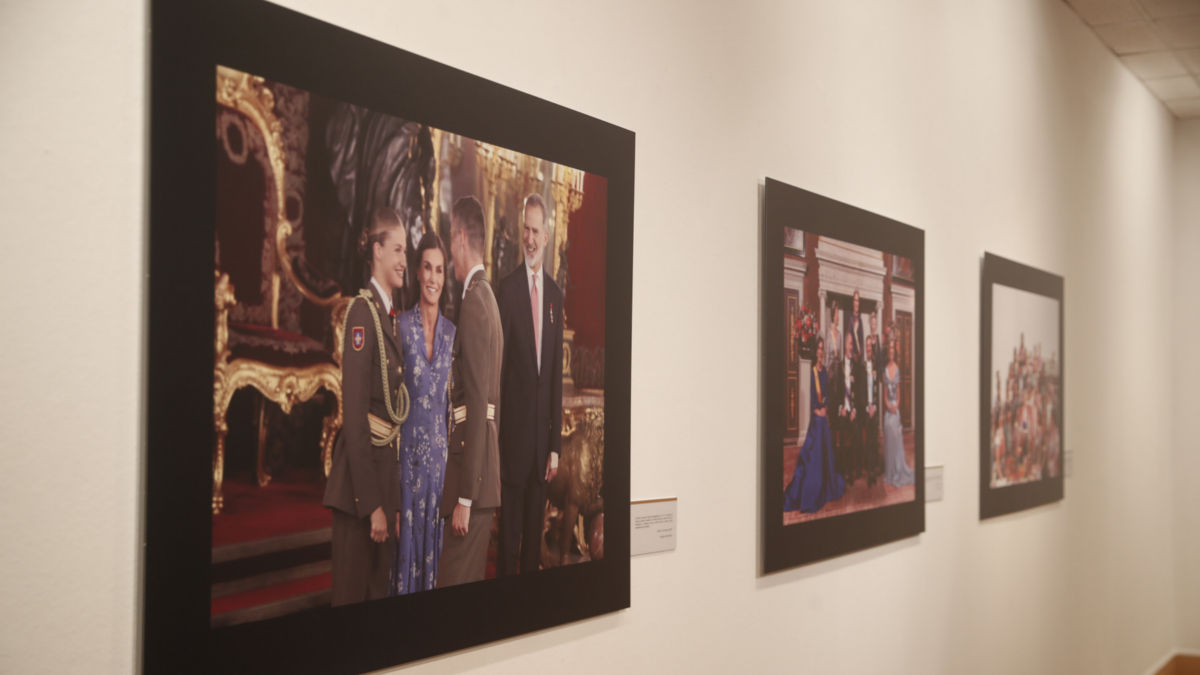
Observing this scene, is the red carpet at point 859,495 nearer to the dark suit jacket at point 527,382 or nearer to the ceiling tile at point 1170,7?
the dark suit jacket at point 527,382

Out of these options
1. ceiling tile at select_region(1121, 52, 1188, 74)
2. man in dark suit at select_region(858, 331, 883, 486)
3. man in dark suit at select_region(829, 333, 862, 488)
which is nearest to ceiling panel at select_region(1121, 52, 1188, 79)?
ceiling tile at select_region(1121, 52, 1188, 74)

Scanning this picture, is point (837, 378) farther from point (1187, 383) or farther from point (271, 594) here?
point (1187, 383)

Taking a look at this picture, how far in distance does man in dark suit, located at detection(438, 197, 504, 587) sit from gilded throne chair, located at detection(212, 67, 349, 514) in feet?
1.21

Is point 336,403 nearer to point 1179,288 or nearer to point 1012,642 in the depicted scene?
point 1012,642

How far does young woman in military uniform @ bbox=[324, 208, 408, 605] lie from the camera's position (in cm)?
204

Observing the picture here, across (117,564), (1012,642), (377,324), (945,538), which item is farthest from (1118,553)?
(117,564)

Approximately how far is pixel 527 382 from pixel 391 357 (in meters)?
0.46

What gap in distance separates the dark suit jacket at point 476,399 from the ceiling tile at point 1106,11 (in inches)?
224

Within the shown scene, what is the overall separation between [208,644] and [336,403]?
525mm

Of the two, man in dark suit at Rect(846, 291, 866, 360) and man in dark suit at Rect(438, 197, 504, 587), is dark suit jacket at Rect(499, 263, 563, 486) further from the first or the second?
man in dark suit at Rect(846, 291, 866, 360)

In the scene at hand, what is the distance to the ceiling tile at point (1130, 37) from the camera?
6.79m

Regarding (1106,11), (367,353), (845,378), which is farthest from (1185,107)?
(367,353)

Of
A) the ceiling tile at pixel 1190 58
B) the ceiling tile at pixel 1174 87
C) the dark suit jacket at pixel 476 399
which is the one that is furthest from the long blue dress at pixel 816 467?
the ceiling tile at pixel 1174 87

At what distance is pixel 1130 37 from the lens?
697cm
